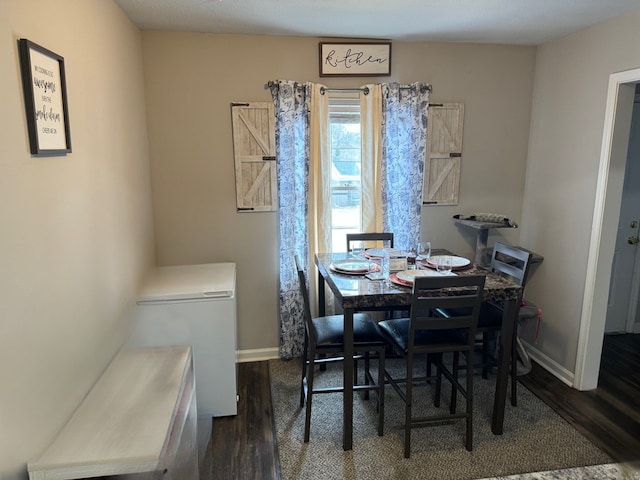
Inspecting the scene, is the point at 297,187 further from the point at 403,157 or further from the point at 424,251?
the point at 424,251

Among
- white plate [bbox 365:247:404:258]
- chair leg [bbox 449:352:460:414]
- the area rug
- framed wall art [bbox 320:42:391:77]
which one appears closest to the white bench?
the area rug

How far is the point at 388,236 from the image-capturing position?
3.36 m

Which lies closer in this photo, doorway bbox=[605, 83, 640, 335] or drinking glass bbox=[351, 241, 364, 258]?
drinking glass bbox=[351, 241, 364, 258]

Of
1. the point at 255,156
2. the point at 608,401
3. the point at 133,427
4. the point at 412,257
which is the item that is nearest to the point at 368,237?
the point at 412,257

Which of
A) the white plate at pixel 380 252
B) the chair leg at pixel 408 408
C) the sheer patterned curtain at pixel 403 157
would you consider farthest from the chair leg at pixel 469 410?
the sheer patterned curtain at pixel 403 157

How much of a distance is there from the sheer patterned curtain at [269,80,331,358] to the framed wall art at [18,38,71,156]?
68.1 inches

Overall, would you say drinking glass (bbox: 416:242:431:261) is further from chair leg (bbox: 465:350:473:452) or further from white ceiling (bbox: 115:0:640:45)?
white ceiling (bbox: 115:0:640:45)

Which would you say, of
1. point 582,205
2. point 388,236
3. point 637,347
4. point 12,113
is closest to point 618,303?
point 637,347

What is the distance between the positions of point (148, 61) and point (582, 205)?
3240 mm

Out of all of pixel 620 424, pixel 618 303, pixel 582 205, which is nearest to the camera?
pixel 620 424

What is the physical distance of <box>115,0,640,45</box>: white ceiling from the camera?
2.53m

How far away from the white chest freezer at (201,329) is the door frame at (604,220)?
7.94 ft

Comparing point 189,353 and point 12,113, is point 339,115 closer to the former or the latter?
point 189,353

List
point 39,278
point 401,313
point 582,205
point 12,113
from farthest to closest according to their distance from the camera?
1. point 401,313
2. point 582,205
3. point 39,278
4. point 12,113
